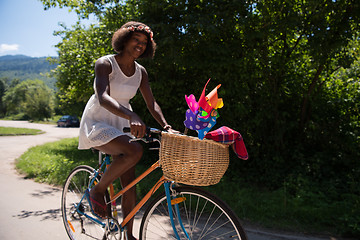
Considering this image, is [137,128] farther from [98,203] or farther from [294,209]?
[294,209]

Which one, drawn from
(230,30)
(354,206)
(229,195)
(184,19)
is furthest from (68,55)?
(354,206)

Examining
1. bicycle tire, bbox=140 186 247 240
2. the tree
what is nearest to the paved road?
bicycle tire, bbox=140 186 247 240

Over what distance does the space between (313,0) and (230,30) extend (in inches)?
61.8

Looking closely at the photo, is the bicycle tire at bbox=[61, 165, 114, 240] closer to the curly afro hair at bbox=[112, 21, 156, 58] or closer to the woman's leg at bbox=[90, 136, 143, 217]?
the woman's leg at bbox=[90, 136, 143, 217]

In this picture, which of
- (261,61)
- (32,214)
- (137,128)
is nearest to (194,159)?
(137,128)

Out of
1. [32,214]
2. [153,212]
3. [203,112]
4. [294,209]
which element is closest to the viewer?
[203,112]

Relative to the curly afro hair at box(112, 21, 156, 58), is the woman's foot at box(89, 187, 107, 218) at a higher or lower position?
lower

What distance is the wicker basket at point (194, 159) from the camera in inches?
74.0

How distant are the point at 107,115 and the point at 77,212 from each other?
1.13m

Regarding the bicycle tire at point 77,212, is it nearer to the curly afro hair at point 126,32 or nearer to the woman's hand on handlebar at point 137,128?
the woman's hand on handlebar at point 137,128

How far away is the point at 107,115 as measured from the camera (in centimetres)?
269

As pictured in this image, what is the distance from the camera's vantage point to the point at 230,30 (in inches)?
233

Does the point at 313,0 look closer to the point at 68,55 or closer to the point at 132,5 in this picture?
the point at 132,5

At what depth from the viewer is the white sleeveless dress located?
8.06 ft
